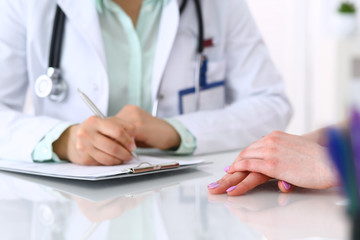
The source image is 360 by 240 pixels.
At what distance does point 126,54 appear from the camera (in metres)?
1.13

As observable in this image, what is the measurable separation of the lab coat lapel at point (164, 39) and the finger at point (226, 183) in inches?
22.7

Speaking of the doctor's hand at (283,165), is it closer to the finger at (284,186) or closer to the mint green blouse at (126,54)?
the finger at (284,186)

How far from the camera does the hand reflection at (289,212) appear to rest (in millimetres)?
404

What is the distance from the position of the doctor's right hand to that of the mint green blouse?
1.10 ft

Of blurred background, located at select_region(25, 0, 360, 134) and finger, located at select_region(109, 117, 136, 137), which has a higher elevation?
finger, located at select_region(109, 117, 136, 137)

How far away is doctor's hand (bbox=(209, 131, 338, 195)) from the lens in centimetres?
55

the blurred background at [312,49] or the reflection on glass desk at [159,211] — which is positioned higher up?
the reflection on glass desk at [159,211]

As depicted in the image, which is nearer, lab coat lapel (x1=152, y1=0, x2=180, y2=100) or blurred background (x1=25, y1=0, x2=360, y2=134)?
lab coat lapel (x1=152, y1=0, x2=180, y2=100)

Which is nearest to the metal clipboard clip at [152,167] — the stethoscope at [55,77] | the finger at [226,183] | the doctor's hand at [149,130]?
the finger at [226,183]

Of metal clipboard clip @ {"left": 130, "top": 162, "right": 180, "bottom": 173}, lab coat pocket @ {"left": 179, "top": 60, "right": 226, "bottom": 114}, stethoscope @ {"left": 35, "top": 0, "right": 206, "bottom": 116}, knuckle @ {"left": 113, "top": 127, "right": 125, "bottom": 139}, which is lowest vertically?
lab coat pocket @ {"left": 179, "top": 60, "right": 226, "bottom": 114}

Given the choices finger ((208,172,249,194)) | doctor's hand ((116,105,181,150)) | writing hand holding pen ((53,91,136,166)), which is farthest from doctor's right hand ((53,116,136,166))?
finger ((208,172,249,194))

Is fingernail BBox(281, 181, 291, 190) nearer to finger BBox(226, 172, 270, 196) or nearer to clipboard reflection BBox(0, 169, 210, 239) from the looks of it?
finger BBox(226, 172, 270, 196)

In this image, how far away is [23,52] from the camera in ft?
3.47

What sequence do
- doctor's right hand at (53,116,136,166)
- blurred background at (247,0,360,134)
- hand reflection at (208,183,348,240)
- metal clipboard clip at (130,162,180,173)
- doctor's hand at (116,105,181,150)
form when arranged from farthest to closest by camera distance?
blurred background at (247,0,360,134), doctor's hand at (116,105,181,150), doctor's right hand at (53,116,136,166), metal clipboard clip at (130,162,180,173), hand reflection at (208,183,348,240)
